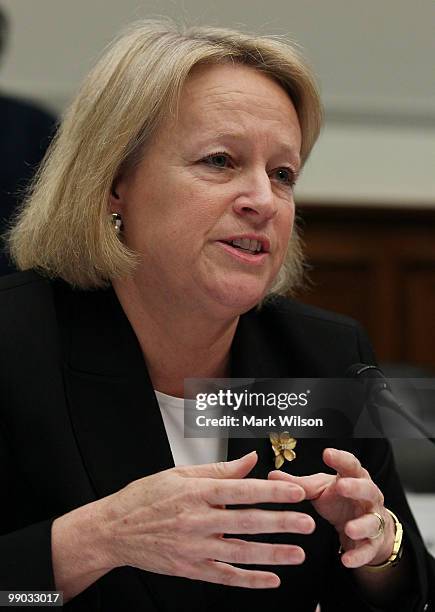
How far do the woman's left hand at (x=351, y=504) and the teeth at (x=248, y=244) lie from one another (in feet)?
1.14

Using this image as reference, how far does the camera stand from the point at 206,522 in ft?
3.26

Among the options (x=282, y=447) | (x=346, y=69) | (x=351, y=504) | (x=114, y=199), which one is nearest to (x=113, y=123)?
(x=114, y=199)

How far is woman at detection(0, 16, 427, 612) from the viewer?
3.91 ft

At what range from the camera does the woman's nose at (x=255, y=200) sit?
130 centimetres

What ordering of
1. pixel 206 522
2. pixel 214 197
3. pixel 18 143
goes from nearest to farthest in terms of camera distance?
1. pixel 206 522
2. pixel 214 197
3. pixel 18 143

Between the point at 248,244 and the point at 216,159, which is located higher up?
the point at 216,159

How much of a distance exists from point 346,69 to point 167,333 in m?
2.43

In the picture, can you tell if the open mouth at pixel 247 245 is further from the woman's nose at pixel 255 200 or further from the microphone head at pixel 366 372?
the microphone head at pixel 366 372

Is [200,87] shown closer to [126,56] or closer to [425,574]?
[126,56]

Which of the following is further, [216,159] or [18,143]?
[18,143]

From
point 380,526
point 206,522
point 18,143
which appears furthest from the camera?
point 18,143

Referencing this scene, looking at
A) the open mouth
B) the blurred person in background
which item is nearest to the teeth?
the open mouth

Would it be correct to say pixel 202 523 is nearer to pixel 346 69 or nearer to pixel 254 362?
pixel 254 362

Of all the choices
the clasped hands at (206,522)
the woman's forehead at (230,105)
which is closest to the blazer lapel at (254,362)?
the clasped hands at (206,522)
